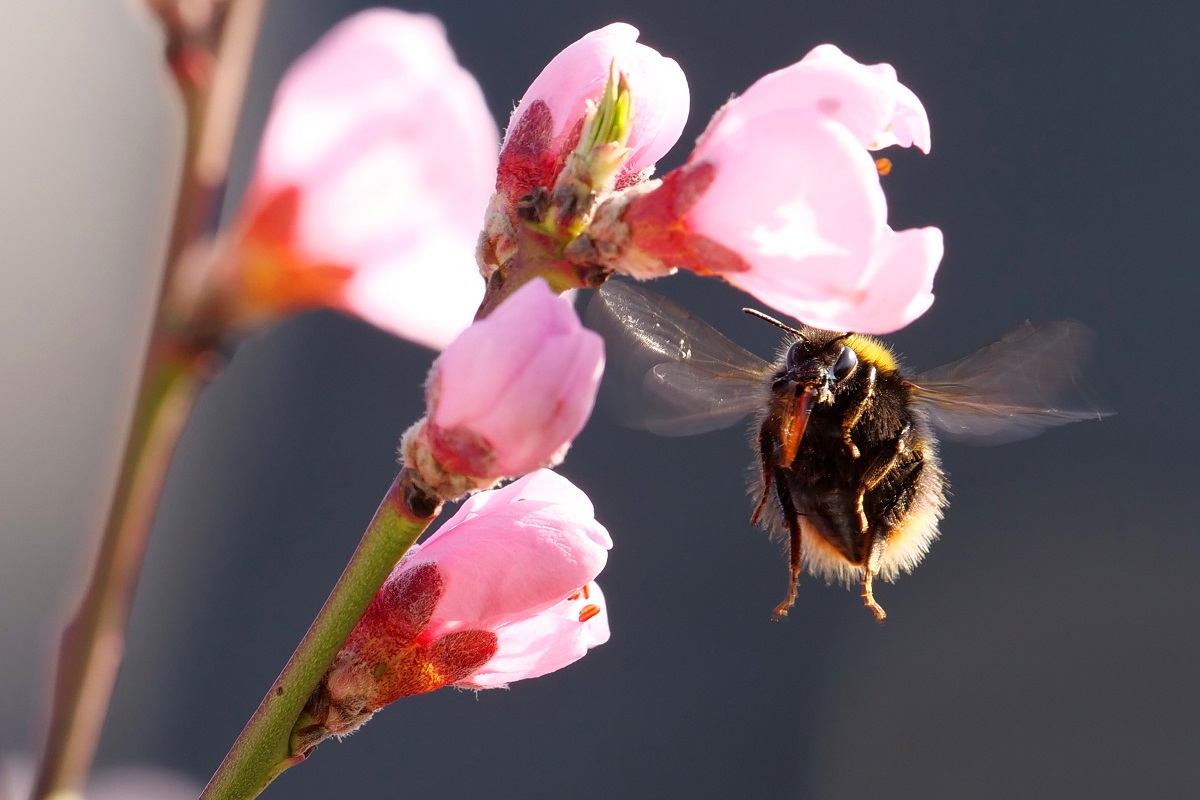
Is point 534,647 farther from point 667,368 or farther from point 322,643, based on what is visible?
point 667,368

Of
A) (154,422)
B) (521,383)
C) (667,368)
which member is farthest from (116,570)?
(667,368)

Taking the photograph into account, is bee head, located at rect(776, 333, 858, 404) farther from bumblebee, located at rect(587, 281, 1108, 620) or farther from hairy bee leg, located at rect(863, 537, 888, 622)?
hairy bee leg, located at rect(863, 537, 888, 622)

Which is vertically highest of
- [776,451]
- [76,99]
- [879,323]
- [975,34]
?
[879,323]

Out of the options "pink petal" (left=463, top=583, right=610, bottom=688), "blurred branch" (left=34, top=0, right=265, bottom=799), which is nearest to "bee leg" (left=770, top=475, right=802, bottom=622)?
"pink petal" (left=463, top=583, right=610, bottom=688)

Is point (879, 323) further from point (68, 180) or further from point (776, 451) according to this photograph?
point (68, 180)

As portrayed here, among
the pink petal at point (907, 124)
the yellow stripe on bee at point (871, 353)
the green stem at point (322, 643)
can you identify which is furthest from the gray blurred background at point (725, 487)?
the green stem at point (322, 643)

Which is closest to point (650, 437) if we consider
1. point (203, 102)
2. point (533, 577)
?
point (533, 577)
